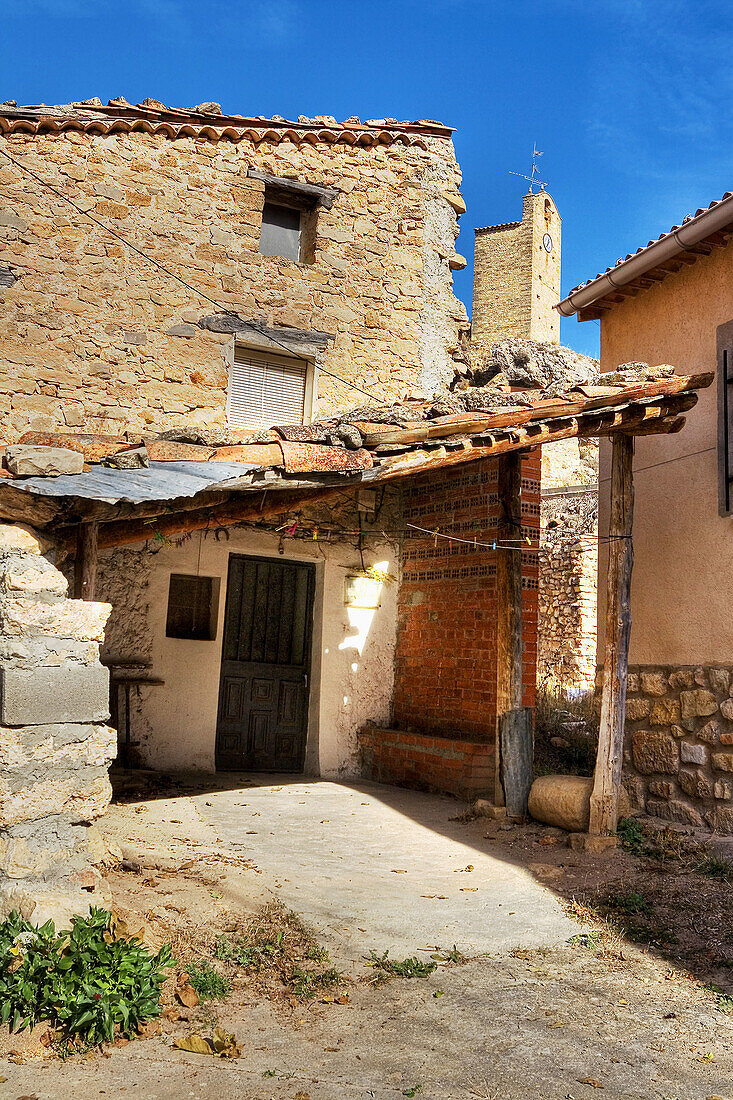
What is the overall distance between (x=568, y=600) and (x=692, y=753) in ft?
20.4

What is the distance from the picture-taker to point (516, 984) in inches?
158

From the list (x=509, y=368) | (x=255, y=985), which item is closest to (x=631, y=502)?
(x=255, y=985)

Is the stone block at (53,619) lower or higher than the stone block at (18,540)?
lower

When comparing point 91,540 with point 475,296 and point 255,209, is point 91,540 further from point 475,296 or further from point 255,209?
point 475,296

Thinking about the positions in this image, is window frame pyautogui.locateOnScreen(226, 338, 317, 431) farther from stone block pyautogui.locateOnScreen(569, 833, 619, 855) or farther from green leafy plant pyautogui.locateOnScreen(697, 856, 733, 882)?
green leafy plant pyautogui.locateOnScreen(697, 856, 733, 882)

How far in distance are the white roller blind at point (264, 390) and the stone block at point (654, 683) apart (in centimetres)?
472

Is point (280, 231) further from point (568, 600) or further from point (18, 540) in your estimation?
point (18, 540)

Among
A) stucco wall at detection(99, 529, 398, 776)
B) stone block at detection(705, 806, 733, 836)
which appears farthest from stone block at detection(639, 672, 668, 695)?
stucco wall at detection(99, 529, 398, 776)

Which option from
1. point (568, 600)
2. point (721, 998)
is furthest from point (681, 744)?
point (568, 600)

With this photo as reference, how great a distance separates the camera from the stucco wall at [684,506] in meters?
6.30

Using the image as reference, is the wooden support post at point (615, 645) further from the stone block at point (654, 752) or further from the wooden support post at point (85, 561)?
the wooden support post at point (85, 561)

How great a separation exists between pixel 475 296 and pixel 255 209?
21748mm

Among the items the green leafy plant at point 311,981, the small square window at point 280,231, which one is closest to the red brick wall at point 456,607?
the small square window at point 280,231

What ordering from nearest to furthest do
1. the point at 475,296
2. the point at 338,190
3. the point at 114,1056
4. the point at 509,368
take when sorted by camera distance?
1. the point at 114,1056
2. the point at 338,190
3. the point at 509,368
4. the point at 475,296
